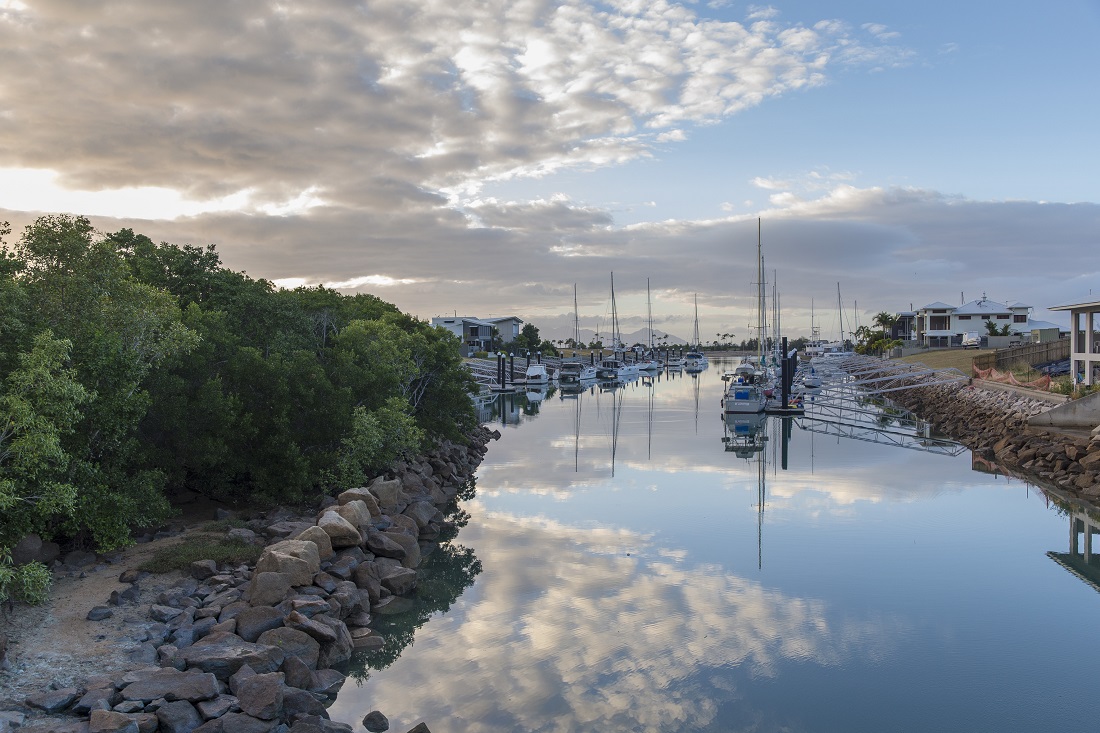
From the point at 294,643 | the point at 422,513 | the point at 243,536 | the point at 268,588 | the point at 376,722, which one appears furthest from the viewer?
the point at 422,513

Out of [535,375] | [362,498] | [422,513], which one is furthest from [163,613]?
[535,375]

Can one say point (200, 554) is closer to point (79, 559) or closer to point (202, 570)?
point (202, 570)

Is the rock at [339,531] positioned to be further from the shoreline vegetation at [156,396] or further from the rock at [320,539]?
the shoreline vegetation at [156,396]

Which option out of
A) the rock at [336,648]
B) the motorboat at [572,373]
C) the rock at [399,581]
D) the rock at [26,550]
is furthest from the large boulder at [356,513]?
the motorboat at [572,373]

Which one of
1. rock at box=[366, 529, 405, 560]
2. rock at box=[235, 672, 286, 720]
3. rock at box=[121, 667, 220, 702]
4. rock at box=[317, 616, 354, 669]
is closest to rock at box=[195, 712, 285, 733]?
rock at box=[235, 672, 286, 720]

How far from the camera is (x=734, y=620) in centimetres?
1747

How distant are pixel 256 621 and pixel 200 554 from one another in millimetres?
4477

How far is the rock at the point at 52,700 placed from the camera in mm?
11305

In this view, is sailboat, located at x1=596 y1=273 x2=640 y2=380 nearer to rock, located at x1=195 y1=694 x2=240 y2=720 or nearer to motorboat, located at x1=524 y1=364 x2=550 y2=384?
motorboat, located at x1=524 y1=364 x2=550 y2=384

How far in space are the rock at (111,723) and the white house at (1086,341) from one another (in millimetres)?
41722

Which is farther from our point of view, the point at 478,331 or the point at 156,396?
the point at 478,331

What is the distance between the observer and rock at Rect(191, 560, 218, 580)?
56.9 feet

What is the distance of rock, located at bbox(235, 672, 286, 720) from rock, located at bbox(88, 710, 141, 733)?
1.50m

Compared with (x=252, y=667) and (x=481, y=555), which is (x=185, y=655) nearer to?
(x=252, y=667)
